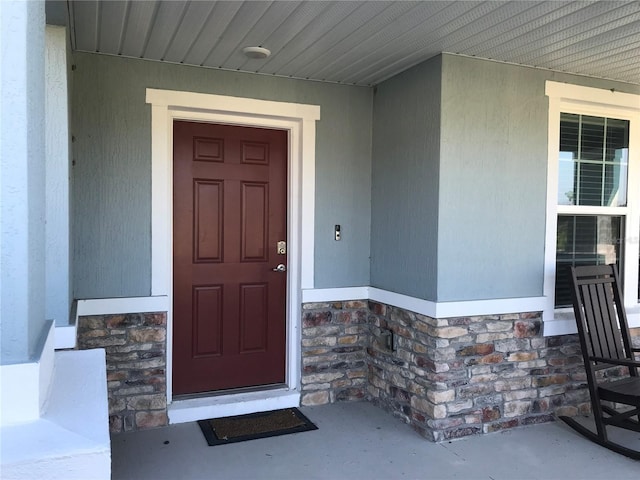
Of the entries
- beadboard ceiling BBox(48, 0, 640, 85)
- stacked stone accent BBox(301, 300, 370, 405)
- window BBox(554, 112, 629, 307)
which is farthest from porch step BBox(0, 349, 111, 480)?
window BBox(554, 112, 629, 307)

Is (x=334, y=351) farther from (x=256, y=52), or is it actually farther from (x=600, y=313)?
(x=256, y=52)

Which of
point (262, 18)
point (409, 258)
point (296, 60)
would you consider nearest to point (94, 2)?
point (262, 18)

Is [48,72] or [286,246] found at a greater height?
[48,72]

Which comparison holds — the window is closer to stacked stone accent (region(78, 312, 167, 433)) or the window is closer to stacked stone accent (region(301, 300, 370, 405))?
stacked stone accent (region(301, 300, 370, 405))

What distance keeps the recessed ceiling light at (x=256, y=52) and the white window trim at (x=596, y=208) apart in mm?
1925

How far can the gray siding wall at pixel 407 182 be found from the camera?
136 inches

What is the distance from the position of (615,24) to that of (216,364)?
10.8 feet

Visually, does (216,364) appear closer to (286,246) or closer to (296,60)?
(286,246)

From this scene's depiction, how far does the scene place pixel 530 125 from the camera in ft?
11.9

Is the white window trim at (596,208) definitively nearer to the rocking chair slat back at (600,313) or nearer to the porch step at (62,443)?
the rocking chair slat back at (600,313)

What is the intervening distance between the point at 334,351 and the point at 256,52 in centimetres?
221

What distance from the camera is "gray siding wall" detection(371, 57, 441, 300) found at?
345cm

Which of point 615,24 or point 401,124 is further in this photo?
point 401,124

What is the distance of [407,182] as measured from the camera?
146 inches
